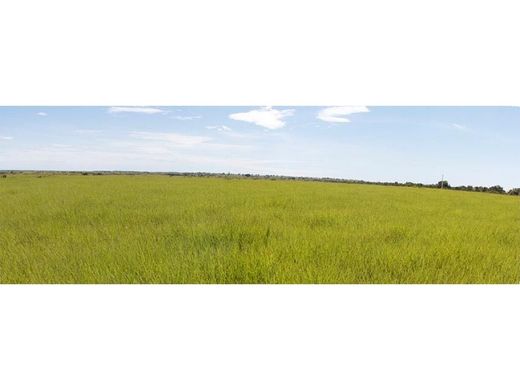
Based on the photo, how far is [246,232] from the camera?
3.39 m

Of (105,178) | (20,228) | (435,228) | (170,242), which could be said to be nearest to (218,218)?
(170,242)

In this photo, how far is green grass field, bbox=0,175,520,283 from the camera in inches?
107

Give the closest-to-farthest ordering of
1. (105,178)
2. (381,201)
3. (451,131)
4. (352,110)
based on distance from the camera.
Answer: (352,110) → (451,131) → (105,178) → (381,201)

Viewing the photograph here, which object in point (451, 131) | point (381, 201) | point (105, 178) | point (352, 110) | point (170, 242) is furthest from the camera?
point (381, 201)

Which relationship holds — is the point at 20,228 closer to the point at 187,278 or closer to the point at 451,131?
the point at 187,278

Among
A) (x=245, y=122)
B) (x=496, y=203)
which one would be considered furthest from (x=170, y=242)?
(x=496, y=203)

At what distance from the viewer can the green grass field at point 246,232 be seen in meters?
2.72

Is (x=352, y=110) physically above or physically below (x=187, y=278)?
above

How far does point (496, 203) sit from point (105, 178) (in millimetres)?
4839

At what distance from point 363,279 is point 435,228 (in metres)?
1.63

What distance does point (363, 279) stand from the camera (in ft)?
8.71

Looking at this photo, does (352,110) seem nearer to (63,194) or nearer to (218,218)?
(218,218)

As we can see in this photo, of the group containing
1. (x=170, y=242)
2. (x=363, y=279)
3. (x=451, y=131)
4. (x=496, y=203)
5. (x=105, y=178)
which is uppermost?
(x=451, y=131)

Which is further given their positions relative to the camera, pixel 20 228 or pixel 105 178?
pixel 105 178
